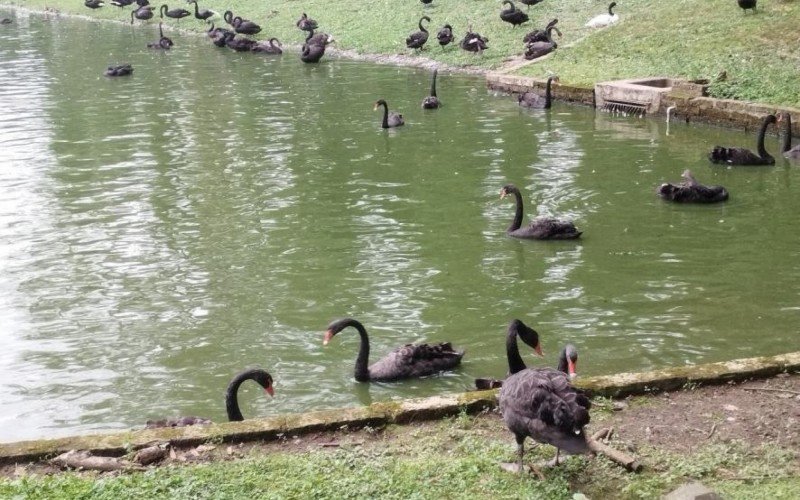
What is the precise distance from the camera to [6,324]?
33.9ft

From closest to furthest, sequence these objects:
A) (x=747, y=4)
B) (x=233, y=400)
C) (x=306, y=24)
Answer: (x=233, y=400)
(x=747, y=4)
(x=306, y=24)

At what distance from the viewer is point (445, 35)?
94.2ft

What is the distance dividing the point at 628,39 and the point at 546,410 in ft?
64.9

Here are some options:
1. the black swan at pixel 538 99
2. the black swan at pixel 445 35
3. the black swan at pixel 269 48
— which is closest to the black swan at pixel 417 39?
the black swan at pixel 445 35

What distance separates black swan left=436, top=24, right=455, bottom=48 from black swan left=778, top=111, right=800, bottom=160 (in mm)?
13182

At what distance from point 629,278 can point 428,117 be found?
10.5 m

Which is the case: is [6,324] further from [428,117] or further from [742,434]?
[428,117]

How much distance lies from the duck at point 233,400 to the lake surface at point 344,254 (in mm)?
251

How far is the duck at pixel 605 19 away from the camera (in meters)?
26.7

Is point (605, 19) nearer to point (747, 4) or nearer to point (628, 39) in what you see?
point (628, 39)

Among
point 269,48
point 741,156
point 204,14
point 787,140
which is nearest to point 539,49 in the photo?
point 787,140

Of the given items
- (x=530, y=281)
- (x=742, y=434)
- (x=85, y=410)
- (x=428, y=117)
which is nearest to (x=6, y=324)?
(x=85, y=410)

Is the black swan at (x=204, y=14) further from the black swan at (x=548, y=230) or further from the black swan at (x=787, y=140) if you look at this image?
the black swan at (x=548, y=230)

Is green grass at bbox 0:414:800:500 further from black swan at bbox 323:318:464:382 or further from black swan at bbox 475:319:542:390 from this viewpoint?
black swan at bbox 323:318:464:382
